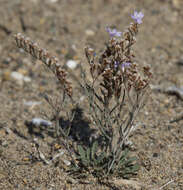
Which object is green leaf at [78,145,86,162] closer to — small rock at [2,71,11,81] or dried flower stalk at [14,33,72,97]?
dried flower stalk at [14,33,72,97]

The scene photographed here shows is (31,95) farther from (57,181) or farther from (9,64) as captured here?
(57,181)

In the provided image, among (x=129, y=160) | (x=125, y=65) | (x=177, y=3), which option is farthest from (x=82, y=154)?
(x=177, y=3)

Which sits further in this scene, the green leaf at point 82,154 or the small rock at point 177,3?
the small rock at point 177,3

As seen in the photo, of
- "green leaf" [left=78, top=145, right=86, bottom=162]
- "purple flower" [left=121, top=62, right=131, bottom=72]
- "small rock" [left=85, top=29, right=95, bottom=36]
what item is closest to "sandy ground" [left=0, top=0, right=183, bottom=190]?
"small rock" [left=85, top=29, right=95, bottom=36]

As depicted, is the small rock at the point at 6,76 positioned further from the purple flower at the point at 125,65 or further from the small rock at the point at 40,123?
the purple flower at the point at 125,65

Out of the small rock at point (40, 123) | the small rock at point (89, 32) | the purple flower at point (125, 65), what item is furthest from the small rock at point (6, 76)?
the purple flower at point (125, 65)

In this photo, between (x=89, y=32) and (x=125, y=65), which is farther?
(x=89, y=32)

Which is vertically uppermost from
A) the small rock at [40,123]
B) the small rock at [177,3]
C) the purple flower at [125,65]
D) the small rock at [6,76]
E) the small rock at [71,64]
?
the small rock at [177,3]

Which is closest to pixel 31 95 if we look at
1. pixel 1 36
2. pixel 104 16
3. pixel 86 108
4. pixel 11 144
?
pixel 86 108

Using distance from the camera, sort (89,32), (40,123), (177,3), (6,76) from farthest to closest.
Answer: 1. (177,3)
2. (89,32)
3. (6,76)
4. (40,123)

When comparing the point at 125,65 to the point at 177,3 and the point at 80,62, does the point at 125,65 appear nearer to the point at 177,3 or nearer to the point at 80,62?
the point at 80,62
